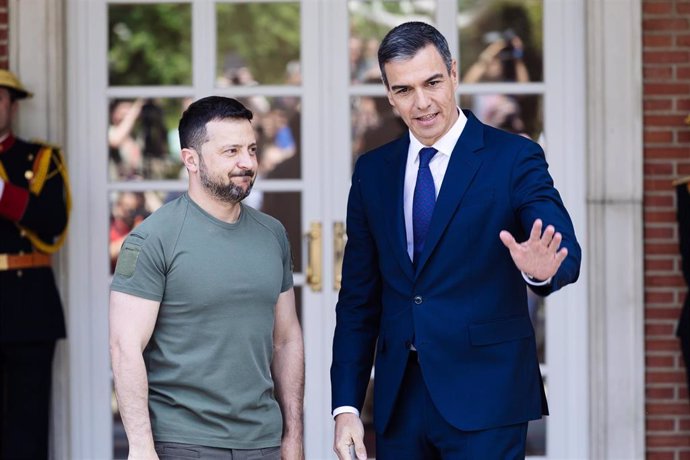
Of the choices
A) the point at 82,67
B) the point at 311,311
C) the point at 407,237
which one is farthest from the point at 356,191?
the point at 82,67

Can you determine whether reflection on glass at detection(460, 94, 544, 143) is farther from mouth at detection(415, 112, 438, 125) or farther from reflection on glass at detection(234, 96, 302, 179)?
mouth at detection(415, 112, 438, 125)

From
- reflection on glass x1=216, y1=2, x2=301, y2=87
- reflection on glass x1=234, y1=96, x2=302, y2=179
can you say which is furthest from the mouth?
reflection on glass x1=216, y1=2, x2=301, y2=87

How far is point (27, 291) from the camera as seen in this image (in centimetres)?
480

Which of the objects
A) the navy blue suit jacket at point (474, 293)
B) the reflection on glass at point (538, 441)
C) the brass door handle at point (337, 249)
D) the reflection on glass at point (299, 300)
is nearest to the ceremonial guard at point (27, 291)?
the reflection on glass at point (299, 300)

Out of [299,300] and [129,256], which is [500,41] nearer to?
[299,300]

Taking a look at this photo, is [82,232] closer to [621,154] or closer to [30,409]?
[30,409]

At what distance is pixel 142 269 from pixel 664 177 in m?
2.62

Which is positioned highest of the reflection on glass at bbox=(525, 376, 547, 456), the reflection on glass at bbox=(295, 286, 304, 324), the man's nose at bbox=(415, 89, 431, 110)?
the man's nose at bbox=(415, 89, 431, 110)

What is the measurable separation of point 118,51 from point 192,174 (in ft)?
7.51

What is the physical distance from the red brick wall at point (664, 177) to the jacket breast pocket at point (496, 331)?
207 centimetres

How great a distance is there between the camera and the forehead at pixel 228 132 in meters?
3.11

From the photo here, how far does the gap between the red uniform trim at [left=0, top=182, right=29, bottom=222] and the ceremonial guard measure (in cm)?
2

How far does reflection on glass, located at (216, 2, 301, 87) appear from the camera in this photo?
5.32 metres

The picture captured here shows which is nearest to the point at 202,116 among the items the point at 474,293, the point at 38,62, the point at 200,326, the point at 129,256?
the point at 129,256
